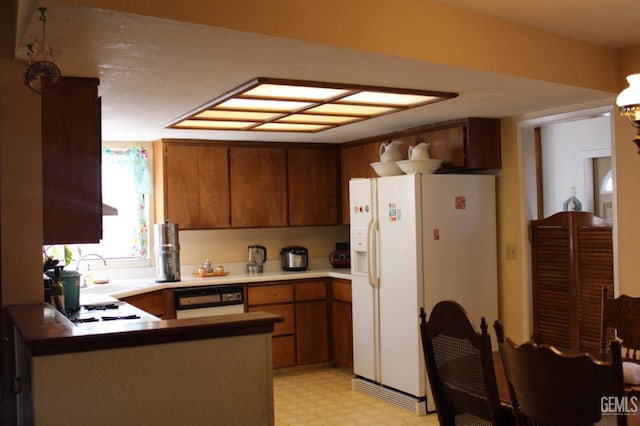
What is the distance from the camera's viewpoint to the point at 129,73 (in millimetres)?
3119

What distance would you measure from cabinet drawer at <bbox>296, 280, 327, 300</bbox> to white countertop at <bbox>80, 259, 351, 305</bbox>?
67 mm

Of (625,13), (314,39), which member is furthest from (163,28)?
(625,13)

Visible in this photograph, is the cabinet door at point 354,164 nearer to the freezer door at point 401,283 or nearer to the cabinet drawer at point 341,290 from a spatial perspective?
the cabinet drawer at point 341,290

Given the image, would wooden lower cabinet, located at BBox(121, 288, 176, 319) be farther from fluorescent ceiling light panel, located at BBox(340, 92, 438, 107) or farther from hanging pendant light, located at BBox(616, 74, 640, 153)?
hanging pendant light, located at BBox(616, 74, 640, 153)

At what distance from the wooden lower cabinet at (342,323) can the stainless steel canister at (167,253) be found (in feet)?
4.69

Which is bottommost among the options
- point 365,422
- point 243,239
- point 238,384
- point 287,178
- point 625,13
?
point 365,422

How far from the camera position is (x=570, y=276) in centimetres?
453

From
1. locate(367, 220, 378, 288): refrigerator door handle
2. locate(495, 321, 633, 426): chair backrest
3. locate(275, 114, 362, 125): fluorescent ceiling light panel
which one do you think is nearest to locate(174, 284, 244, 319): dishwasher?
locate(367, 220, 378, 288): refrigerator door handle

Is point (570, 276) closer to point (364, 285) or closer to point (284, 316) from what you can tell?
point (364, 285)

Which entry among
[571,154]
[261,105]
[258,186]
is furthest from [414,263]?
[571,154]

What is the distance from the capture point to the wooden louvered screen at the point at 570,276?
4.36m

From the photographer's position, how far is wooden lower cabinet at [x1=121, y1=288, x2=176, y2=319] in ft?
16.5

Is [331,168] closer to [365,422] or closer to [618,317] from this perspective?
[365,422]

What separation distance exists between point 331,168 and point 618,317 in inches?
142
